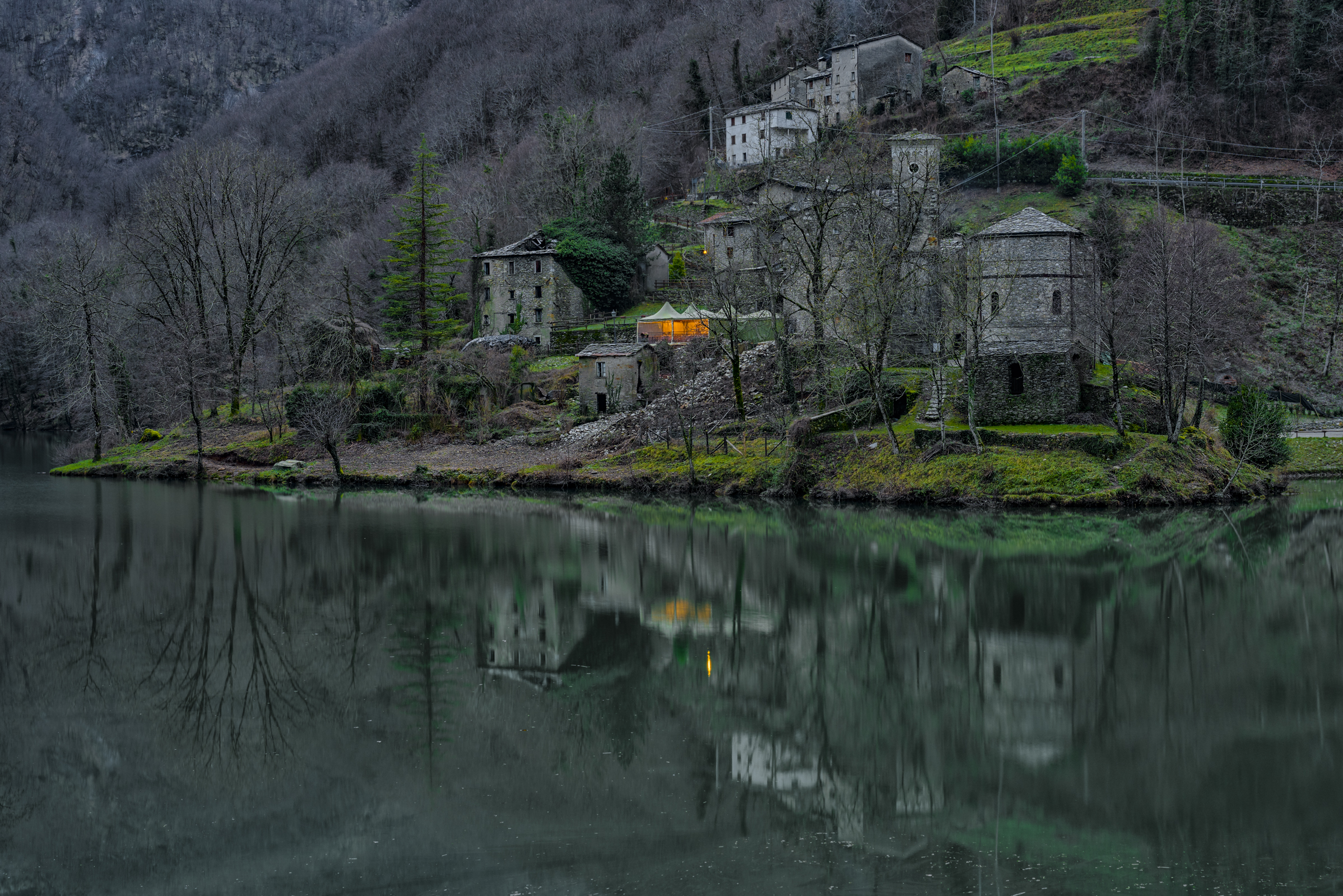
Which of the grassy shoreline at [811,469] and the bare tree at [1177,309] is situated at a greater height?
the bare tree at [1177,309]

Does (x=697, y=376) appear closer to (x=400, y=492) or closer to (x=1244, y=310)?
(x=400, y=492)

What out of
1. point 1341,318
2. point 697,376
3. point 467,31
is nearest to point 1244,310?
point 1341,318

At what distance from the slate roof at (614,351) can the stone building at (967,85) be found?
41743 millimetres

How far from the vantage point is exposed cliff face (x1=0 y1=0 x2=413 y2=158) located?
518 ft

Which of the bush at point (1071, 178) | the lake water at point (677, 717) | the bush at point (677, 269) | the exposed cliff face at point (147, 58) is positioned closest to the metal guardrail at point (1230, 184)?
the bush at point (1071, 178)

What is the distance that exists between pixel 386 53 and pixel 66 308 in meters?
122

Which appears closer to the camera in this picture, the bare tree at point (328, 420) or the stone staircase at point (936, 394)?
the stone staircase at point (936, 394)

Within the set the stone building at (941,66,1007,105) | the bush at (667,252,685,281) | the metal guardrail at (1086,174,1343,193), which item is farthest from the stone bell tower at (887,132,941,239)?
the stone building at (941,66,1007,105)

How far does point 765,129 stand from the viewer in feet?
261

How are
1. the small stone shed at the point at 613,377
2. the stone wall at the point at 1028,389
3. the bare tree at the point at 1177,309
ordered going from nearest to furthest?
the bare tree at the point at 1177,309
the stone wall at the point at 1028,389
the small stone shed at the point at 613,377

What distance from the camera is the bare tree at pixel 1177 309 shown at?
35.6 metres

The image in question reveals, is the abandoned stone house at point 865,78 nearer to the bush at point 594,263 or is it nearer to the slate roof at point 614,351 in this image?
the bush at point 594,263

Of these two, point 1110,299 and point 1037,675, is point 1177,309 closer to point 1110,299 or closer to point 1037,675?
point 1110,299

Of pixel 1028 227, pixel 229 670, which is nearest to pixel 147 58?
pixel 1028 227
